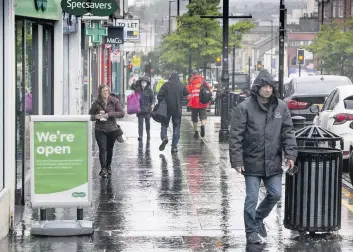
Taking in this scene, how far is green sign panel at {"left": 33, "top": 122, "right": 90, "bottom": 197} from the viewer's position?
1073 cm

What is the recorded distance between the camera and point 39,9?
14.4 m

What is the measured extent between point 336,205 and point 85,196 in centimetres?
275

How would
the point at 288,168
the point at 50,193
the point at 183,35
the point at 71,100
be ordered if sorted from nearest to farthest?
the point at 288,168
the point at 50,193
the point at 71,100
the point at 183,35

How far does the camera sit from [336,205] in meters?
10.6

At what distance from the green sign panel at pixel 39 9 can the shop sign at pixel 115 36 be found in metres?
14.0

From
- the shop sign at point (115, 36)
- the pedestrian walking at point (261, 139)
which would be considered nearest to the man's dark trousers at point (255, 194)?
the pedestrian walking at point (261, 139)

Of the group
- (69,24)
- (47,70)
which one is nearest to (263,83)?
(47,70)

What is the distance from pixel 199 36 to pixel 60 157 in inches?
1803

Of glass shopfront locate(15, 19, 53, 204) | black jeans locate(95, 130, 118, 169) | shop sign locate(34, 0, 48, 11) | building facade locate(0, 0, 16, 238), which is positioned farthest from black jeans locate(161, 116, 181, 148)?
building facade locate(0, 0, 16, 238)

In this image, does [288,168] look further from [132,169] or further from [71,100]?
[71,100]

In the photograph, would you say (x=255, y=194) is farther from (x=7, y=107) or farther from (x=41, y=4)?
(x=41, y=4)

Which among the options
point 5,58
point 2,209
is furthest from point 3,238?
point 5,58

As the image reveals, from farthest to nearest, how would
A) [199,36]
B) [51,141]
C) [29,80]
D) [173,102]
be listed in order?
1. [199,36]
2. [173,102]
3. [29,80]
4. [51,141]

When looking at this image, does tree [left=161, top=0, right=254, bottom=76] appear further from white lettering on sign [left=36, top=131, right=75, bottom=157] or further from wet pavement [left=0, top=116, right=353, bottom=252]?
white lettering on sign [left=36, top=131, right=75, bottom=157]
